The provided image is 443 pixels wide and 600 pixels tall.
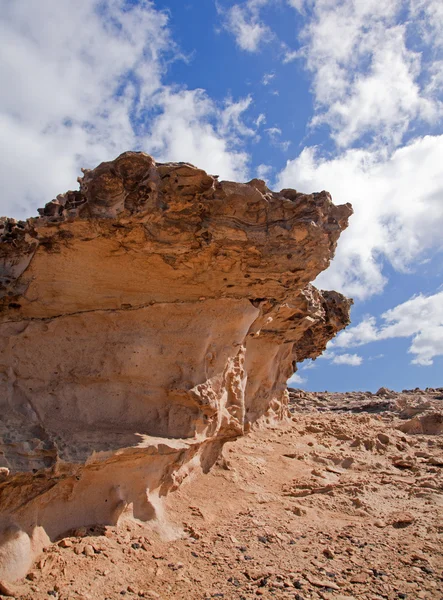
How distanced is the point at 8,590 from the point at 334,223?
4590 millimetres

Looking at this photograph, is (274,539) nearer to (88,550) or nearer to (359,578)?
(359,578)

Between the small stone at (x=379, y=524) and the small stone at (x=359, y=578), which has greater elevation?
the small stone at (x=379, y=524)

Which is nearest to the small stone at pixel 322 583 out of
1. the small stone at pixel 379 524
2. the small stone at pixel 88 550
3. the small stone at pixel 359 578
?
the small stone at pixel 359 578

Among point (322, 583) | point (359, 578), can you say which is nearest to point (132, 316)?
point (322, 583)

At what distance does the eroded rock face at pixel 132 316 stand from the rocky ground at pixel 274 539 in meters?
0.34

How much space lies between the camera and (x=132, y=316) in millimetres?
5555

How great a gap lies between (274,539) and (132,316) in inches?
109

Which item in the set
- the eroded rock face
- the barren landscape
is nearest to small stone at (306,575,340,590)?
the barren landscape

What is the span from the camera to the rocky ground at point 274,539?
387 cm

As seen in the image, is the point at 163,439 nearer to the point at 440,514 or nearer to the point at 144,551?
the point at 144,551

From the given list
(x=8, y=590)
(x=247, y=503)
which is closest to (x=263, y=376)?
(x=247, y=503)

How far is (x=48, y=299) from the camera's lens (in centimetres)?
531

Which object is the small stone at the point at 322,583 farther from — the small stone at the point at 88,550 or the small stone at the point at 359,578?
the small stone at the point at 88,550

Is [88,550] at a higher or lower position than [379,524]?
lower
